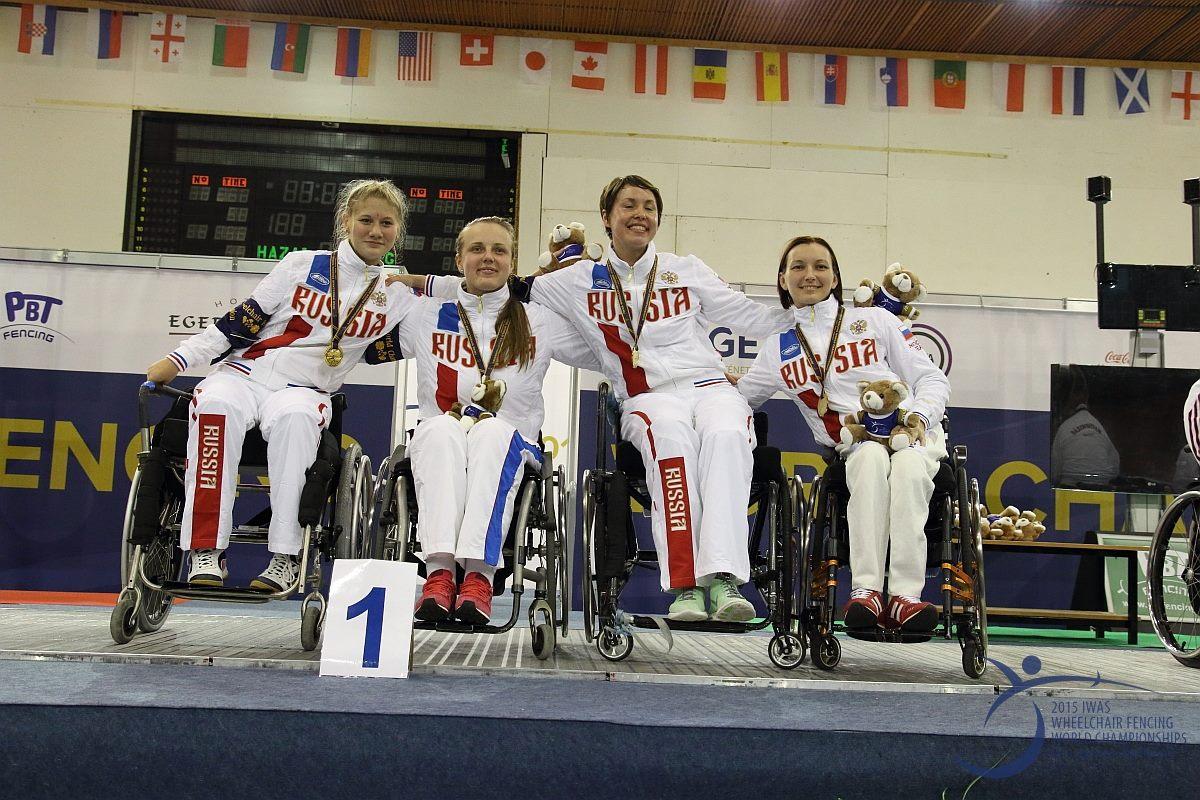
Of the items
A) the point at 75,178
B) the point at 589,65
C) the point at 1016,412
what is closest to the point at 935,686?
the point at 1016,412

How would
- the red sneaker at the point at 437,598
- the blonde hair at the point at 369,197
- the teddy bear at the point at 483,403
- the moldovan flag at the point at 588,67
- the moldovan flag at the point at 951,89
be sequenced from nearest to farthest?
the red sneaker at the point at 437,598 < the teddy bear at the point at 483,403 < the blonde hair at the point at 369,197 < the moldovan flag at the point at 588,67 < the moldovan flag at the point at 951,89

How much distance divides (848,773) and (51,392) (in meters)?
3.96

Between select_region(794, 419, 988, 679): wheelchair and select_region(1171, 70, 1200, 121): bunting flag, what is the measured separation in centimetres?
636

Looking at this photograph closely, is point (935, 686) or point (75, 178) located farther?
point (75, 178)

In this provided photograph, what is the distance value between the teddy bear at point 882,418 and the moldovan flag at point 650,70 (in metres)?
5.28

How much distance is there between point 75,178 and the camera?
709cm

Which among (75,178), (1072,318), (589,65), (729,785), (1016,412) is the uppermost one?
(589,65)

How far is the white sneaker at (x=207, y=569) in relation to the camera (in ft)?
7.79

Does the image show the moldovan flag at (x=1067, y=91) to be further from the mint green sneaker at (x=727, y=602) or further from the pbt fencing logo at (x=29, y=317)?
the pbt fencing logo at (x=29, y=317)

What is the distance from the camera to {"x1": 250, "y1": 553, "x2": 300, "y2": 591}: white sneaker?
2.36 meters

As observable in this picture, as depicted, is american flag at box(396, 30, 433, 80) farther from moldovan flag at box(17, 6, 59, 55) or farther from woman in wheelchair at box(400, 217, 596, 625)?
woman in wheelchair at box(400, 217, 596, 625)

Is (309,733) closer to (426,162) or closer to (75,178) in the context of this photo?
(426,162)

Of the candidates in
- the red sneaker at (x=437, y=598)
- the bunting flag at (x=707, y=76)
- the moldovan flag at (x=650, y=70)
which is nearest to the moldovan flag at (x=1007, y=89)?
the bunting flag at (x=707, y=76)

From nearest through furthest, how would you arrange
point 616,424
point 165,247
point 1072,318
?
point 616,424 < point 1072,318 < point 165,247
